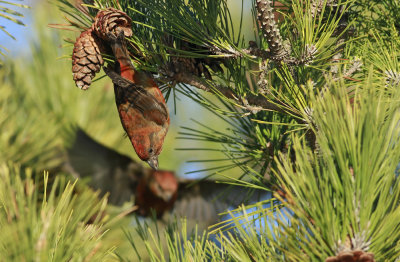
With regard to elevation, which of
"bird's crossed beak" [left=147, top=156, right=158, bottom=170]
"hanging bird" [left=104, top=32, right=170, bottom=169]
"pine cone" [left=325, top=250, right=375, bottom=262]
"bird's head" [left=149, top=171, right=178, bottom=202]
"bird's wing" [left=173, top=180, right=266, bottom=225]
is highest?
"hanging bird" [left=104, top=32, right=170, bottom=169]

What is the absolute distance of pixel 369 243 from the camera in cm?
44

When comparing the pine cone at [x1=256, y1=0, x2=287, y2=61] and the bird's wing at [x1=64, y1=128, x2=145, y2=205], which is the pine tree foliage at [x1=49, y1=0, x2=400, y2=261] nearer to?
the pine cone at [x1=256, y1=0, x2=287, y2=61]

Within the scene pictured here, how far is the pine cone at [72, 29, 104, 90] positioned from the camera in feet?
2.13

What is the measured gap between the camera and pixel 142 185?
1579mm

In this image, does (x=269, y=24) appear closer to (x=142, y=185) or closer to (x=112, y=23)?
(x=112, y=23)

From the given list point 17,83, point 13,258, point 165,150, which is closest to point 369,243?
point 13,258

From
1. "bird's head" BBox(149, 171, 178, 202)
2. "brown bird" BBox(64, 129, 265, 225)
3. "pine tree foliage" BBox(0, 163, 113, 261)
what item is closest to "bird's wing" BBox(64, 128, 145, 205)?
"brown bird" BBox(64, 129, 265, 225)

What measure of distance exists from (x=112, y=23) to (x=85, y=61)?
0.22 ft

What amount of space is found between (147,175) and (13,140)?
2.06 ft

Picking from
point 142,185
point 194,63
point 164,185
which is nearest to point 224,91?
point 194,63

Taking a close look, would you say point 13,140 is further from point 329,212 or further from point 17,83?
point 329,212

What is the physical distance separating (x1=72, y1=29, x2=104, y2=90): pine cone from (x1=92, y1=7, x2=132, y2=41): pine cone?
2 centimetres

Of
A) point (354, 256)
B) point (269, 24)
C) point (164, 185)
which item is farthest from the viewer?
point (164, 185)

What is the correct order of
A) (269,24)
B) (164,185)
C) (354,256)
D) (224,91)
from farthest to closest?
(164,185)
(224,91)
(269,24)
(354,256)
